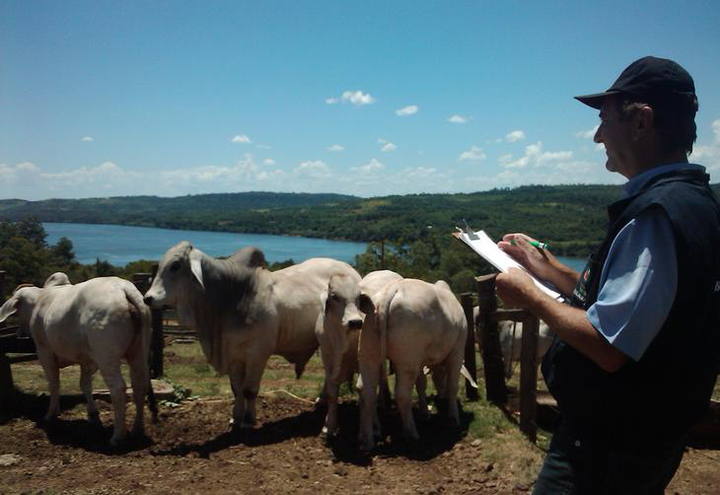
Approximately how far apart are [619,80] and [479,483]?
180 inches

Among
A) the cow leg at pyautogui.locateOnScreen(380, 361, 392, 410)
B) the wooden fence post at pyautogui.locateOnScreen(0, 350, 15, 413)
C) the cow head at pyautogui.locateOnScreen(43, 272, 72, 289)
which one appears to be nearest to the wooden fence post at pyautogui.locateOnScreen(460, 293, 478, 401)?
the cow leg at pyautogui.locateOnScreen(380, 361, 392, 410)

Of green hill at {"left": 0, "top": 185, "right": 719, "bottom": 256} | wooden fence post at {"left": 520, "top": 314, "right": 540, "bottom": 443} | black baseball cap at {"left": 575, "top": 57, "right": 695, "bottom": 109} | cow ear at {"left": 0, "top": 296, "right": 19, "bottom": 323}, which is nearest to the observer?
black baseball cap at {"left": 575, "top": 57, "right": 695, "bottom": 109}

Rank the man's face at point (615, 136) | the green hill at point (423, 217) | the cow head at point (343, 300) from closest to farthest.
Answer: the man's face at point (615, 136), the cow head at point (343, 300), the green hill at point (423, 217)

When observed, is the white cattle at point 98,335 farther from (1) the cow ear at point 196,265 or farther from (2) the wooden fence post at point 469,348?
(2) the wooden fence post at point 469,348

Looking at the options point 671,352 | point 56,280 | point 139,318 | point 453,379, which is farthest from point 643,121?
point 56,280

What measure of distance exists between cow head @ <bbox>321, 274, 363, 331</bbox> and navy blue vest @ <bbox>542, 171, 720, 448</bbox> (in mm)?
4011

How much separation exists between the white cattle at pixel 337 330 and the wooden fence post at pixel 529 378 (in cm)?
209

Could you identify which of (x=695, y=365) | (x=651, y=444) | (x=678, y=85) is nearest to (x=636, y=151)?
(x=678, y=85)

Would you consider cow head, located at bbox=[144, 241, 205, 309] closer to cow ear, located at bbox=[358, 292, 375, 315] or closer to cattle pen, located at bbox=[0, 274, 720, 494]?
cattle pen, located at bbox=[0, 274, 720, 494]

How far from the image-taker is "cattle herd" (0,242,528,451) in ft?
21.8

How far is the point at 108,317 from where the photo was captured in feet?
22.2

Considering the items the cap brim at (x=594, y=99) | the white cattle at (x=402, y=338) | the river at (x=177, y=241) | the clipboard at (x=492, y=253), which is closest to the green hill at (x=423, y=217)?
the river at (x=177, y=241)

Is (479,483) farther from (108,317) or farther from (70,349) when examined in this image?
(70,349)

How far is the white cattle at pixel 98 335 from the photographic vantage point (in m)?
6.77
